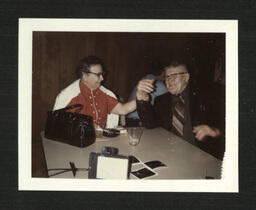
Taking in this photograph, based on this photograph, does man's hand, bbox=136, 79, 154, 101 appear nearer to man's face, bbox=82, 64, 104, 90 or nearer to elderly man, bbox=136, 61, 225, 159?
elderly man, bbox=136, 61, 225, 159

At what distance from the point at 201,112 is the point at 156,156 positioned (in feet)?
1.51

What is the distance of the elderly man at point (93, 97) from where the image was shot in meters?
1.49

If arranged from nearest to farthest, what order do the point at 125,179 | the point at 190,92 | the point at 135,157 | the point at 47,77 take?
the point at 125,179 < the point at 135,157 < the point at 47,77 < the point at 190,92

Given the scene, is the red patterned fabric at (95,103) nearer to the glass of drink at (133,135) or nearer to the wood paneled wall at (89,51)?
the wood paneled wall at (89,51)

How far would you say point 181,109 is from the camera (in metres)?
1.61

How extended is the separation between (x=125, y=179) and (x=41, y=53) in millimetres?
747

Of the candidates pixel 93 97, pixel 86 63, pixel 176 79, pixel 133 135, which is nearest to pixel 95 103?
pixel 93 97

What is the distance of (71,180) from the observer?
108cm

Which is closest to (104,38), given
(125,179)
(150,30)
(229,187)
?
(150,30)

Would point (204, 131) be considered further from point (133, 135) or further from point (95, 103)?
point (95, 103)

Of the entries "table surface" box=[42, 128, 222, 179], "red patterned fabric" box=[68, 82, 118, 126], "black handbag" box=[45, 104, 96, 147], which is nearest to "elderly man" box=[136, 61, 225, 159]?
"table surface" box=[42, 128, 222, 179]

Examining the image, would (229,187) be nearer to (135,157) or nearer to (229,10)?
(135,157)

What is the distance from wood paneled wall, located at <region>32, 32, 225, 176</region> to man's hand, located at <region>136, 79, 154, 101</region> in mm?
95

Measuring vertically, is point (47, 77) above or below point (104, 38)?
below
